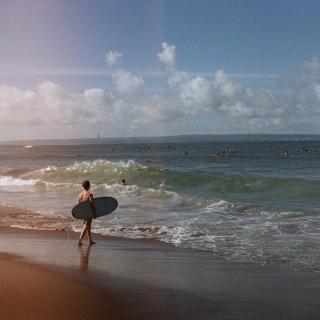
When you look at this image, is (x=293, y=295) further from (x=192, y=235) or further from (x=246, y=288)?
(x=192, y=235)

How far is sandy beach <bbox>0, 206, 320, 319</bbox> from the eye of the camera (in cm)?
732

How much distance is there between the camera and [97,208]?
15.6 m

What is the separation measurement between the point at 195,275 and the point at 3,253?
468cm

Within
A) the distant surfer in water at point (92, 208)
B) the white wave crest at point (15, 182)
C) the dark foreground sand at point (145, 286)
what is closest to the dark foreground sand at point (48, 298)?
the dark foreground sand at point (145, 286)

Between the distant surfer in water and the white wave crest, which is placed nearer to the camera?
the distant surfer in water

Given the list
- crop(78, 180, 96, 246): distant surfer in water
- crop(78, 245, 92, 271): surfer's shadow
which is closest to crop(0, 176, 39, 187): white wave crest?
crop(78, 180, 96, 246): distant surfer in water

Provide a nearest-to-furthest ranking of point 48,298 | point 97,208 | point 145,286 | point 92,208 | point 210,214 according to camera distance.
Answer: point 48,298 → point 145,286 → point 92,208 → point 97,208 → point 210,214

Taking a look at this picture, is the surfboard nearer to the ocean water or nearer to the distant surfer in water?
the distant surfer in water

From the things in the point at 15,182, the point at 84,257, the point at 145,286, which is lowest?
the point at 15,182

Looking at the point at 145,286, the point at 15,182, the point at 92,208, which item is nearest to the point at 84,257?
the point at 92,208

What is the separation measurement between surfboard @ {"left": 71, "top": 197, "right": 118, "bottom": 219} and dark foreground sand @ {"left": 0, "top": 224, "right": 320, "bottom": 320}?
1638 mm

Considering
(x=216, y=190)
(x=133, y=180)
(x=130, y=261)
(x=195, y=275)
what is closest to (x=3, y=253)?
(x=130, y=261)

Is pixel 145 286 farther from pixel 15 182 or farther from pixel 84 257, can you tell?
pixel 15 182

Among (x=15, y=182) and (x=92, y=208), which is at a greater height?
(x=92, y=208)
